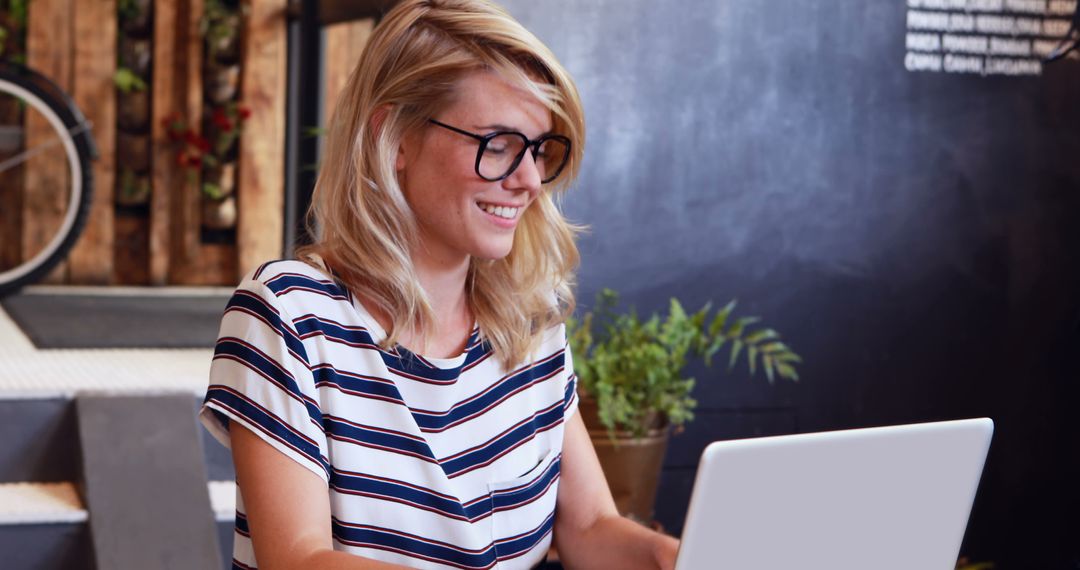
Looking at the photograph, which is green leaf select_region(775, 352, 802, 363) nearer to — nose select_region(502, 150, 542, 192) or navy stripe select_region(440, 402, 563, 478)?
navy stripe select_region(440, 402, 563, 478)

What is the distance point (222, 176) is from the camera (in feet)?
15.2

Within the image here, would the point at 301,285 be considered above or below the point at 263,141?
below

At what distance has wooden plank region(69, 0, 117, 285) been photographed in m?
4.41

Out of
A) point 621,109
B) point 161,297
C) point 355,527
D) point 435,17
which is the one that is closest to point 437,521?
point 355,527

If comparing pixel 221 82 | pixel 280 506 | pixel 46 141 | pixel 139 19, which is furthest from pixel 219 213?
pixel 280 506

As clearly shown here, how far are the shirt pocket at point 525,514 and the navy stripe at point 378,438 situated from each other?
9cm

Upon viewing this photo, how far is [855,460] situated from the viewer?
825 mm

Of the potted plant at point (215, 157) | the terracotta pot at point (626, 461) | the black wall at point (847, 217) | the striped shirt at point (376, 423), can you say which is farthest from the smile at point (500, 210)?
the potted plant at point (215, 157)

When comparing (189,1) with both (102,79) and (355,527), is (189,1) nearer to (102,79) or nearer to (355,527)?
(102,79)

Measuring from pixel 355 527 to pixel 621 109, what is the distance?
1.84 meters

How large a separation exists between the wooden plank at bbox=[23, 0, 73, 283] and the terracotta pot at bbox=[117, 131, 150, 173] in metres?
0.23

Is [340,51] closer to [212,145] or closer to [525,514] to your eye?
[212,145]

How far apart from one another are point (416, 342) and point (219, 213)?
352 cm

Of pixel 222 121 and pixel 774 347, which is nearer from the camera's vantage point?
pixel 774 347
